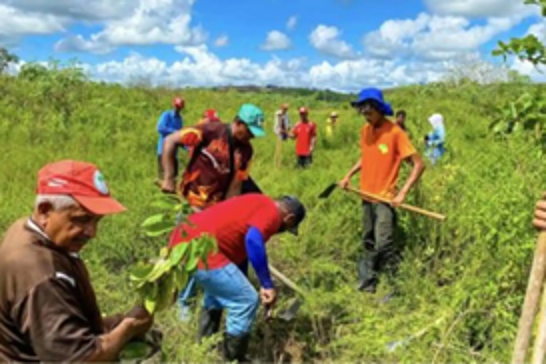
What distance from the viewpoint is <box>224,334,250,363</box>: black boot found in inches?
136

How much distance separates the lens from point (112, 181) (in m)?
8.32

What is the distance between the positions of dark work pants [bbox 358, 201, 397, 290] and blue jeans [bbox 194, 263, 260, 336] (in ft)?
5.24

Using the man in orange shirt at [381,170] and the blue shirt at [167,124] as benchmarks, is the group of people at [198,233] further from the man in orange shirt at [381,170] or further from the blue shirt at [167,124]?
the blue shirt at [167,124]

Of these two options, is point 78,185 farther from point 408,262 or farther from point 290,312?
point 408,262

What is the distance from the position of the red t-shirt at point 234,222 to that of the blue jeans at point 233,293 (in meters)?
0.05

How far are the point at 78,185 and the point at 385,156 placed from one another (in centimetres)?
324

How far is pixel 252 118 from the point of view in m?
3.92

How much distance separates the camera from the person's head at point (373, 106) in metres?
4.65

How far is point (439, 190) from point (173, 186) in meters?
2.22

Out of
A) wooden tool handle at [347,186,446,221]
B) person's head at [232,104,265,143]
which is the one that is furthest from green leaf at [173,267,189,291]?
wooden tool handle at [347,186,446,221]

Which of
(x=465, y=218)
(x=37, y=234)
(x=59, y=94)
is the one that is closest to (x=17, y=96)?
(x=59, y=94)

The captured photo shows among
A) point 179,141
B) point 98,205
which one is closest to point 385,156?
point 179,141

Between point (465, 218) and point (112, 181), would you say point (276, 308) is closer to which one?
point (465, 218)

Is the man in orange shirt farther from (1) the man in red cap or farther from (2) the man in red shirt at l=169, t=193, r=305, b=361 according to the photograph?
(1) the man in red cap
